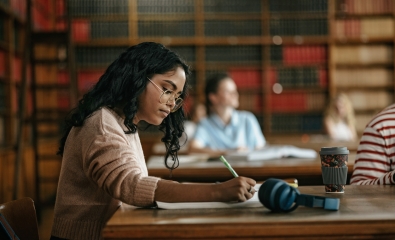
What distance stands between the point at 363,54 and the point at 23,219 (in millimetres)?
5596

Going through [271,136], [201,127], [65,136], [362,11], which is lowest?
[271,136]

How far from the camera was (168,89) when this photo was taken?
1425 mm

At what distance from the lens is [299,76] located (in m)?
6.30

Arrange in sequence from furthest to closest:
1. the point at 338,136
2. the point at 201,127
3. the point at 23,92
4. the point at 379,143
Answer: the point at 338,136
the point at 23,92
the point at 201,127
the point at 379,143

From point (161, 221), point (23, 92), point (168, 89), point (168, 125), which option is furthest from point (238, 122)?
point (161, 221)

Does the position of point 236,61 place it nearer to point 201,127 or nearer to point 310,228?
point 201,127

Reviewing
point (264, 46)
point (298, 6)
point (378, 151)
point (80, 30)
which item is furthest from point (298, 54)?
point (378, 151)

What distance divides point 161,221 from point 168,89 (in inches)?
18.1

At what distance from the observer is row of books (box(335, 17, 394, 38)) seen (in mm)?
6242

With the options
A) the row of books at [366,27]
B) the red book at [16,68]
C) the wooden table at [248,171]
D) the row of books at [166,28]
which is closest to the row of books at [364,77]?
the row of books at [366,27]

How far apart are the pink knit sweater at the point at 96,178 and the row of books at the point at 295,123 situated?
4.99 meters

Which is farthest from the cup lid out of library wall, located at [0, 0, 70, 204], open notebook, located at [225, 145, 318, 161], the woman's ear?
library wall, located at [0, 0, 70, 204]

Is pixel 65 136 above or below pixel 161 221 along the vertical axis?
above

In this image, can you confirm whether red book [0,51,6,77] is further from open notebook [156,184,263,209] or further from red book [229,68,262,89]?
open notebook [156,184,263,209]
